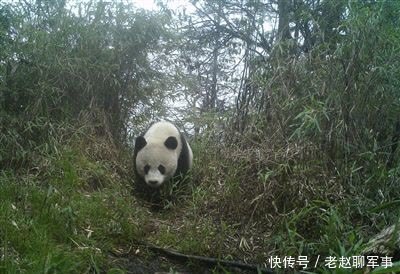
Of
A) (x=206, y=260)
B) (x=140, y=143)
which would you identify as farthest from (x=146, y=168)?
(x=206, y=260)

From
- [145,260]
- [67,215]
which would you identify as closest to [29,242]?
[67,215]

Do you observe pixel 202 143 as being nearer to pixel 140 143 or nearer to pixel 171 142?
pixel 171 142

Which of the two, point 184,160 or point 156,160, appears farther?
point 184,160

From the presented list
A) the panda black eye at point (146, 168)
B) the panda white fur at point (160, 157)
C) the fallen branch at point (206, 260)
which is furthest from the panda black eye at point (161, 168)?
the fallen branch at point (206, 260)

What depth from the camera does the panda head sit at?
4.87 metres

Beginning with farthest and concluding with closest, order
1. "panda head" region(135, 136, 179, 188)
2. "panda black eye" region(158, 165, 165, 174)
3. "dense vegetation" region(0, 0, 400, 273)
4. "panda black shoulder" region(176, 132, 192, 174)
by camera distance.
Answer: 1. "panda black shoulder" region(176, 132, 192, 174)
2. "panda black eye" region(158, 165, 165, 174)
3. "panda head" region(135, 136, 179, 188)
4. "dense vegetation" region(0, 0, 400, 273)

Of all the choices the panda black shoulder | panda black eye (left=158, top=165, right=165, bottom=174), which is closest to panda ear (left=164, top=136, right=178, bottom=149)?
the panda black shoulder

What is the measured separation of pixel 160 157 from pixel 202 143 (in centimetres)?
74

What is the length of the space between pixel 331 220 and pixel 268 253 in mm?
559

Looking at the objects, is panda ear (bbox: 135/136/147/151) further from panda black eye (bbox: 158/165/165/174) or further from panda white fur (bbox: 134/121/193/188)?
panda black eye (bbox: 158/165/165/174)

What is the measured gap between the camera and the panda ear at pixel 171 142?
5.16m

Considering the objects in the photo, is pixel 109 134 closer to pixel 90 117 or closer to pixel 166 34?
pixel 90 117

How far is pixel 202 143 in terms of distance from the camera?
559 cm

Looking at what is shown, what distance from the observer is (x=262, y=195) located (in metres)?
3.91
